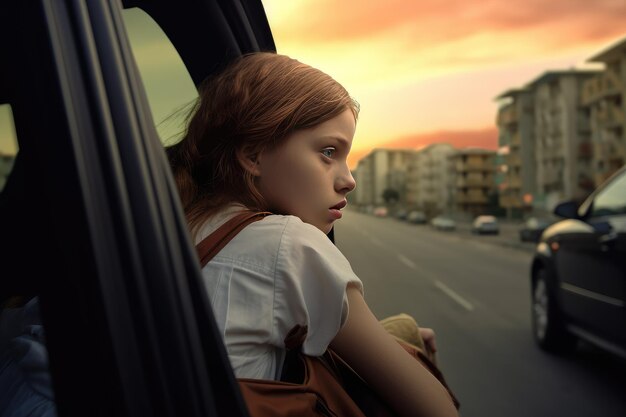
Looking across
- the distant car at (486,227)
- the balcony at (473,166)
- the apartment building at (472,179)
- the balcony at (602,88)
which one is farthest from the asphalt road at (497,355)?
the balcony at (473,166)

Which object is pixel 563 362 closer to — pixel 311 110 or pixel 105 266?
pixel 311 110

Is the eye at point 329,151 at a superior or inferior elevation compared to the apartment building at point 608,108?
superior

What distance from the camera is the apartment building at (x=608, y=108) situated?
49.5 m

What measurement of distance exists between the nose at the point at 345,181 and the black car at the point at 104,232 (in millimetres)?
472

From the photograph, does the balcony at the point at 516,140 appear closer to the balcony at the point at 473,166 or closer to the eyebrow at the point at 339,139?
the balcony at the point at 473,166

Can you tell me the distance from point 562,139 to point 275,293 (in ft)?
222

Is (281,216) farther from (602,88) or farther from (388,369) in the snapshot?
(602,88)

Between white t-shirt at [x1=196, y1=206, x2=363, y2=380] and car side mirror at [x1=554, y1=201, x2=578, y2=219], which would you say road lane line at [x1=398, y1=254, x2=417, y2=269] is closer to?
car side mirror at [x1=554, y1=201, x2=578, y2=219]

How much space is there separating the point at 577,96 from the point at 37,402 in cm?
6835

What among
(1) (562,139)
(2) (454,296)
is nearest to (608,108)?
(1) (562,139)

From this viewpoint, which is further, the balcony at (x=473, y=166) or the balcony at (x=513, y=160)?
the balcony at (x=473, y=166)

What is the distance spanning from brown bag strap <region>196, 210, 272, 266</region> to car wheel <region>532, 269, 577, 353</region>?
4.96 metres

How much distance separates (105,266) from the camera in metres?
0.71

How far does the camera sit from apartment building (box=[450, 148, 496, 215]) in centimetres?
10219
